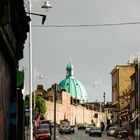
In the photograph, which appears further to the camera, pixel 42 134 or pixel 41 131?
pixel 41 131

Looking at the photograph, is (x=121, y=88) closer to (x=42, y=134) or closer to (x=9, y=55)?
(x=42, y=134)

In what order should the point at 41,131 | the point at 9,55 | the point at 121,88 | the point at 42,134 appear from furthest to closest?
the point at 121,88, the point at 41,131, the point at 42,134, the point at 9,55

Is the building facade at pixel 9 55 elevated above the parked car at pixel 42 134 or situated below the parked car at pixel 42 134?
above

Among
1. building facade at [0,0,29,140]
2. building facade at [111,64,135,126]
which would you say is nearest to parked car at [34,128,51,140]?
building facade at [0,0,29,140]

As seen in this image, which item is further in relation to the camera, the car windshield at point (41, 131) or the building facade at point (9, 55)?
the car windshield at point (41, 131)

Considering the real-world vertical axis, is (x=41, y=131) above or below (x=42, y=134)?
above

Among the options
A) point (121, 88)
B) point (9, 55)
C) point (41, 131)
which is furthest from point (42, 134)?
point (121, 88)

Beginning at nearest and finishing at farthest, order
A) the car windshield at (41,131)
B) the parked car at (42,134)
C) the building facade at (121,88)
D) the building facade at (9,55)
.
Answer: the building facade at (9,55) < the parked car at (42,134) < the car windshield at (41,131) < the building facade at (121,88)

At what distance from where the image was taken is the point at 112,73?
6048 inches

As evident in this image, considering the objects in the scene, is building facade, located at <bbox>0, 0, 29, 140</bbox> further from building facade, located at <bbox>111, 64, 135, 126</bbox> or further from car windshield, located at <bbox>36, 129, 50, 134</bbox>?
building facade, located at <bbox>111, 64, 135, 126</bbox>

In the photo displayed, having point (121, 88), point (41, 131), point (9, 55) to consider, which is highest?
point (121, 88)

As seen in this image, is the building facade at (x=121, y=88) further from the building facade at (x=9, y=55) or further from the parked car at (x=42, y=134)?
the building facade at (x=9, y=55)

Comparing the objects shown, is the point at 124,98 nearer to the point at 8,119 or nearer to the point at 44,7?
the point at 44,7

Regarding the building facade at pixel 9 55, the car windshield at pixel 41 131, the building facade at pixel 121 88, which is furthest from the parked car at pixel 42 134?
the building facade at pixel 121 88
